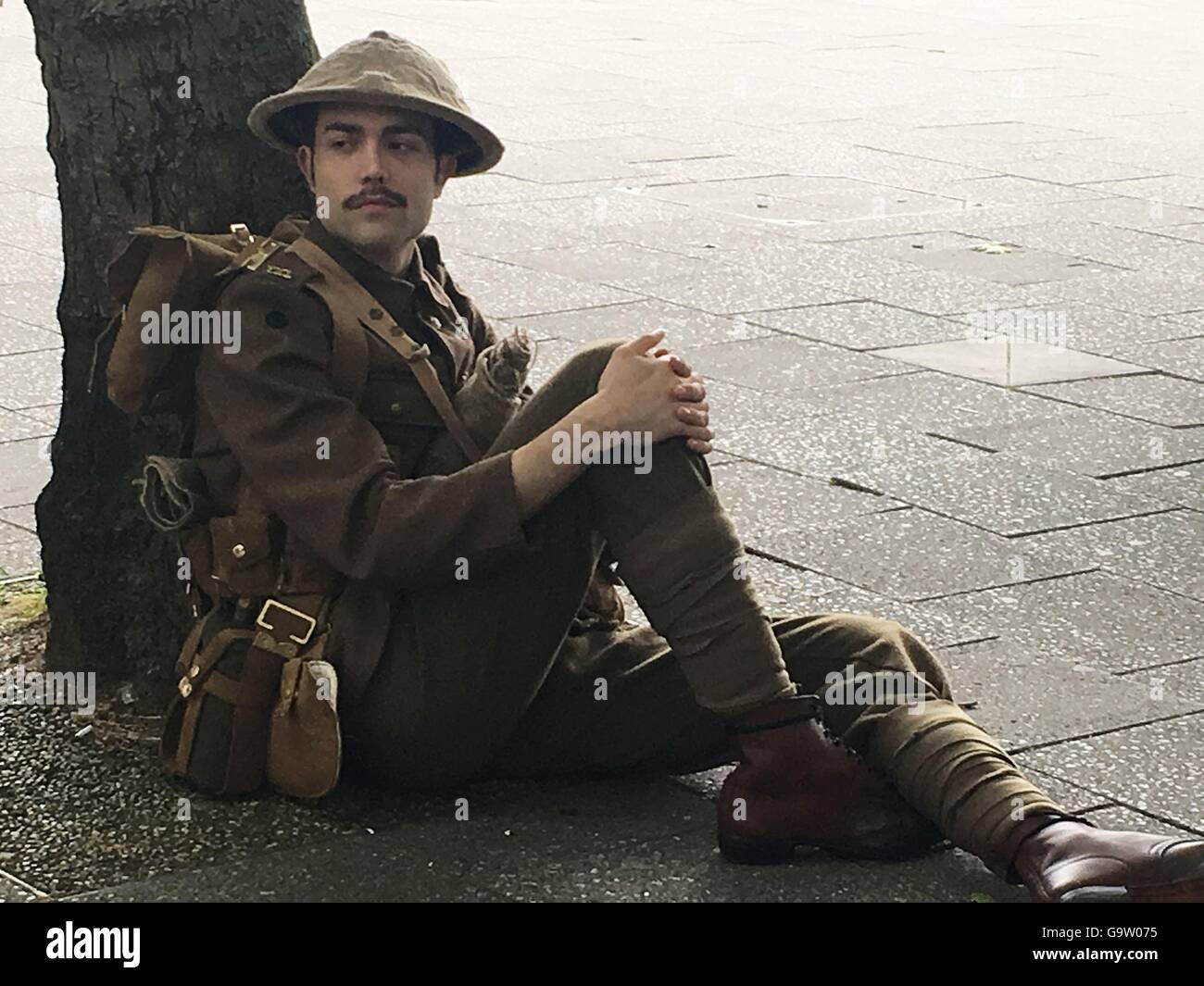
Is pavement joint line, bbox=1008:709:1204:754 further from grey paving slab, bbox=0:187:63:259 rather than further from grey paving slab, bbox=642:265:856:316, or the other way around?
grey paving slab, bbox=0:187:63:259

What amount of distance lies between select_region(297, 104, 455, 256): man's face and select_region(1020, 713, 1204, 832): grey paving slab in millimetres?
1547

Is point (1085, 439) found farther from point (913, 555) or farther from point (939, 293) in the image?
point (939, 293)

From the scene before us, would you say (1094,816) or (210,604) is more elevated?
(210,604)

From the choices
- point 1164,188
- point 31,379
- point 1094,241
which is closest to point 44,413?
point 31,379

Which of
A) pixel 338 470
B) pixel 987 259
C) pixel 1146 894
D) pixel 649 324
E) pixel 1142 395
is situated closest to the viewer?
pixel 1146 894

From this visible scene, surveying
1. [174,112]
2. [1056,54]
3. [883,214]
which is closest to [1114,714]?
[174,112]

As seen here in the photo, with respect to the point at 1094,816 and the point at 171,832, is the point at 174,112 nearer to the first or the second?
the point at 171,832

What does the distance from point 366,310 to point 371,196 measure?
0.64ft

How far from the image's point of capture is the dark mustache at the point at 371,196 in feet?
12.8

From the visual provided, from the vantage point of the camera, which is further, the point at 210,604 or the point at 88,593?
the point at 88,593

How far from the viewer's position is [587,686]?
4047 mm
